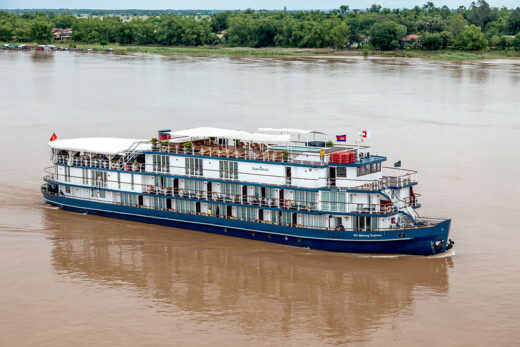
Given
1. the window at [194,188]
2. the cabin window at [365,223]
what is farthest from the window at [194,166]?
the cabin window at [365,223]

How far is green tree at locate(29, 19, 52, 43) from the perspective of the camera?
18025 cm

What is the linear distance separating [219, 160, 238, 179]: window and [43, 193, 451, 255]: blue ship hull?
73.7 inches

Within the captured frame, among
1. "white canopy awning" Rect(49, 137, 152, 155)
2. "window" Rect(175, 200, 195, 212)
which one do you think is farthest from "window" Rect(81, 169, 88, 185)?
"window" Rect(175, 200, 195, 212)

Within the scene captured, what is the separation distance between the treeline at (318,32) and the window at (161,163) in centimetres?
10557

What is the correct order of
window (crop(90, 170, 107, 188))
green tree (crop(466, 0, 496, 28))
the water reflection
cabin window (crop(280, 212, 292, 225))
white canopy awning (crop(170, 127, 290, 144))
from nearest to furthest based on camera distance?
1. the water reflection
2. cabin window (crop(280, 212, 292, 225))
3. white canopy awning (crop(170, 127, 290, 144))
4. window (crop(90, 170, 107, 188))
5. green tree (crop(466, 0, 496, 28))

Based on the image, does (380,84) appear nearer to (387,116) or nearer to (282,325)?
(387,116)

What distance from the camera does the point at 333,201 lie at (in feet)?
101

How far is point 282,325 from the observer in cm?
2492

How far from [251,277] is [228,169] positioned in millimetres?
5865

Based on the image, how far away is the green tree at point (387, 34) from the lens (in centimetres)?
13712

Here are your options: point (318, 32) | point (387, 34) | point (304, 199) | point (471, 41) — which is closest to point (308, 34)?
point (318, 32)

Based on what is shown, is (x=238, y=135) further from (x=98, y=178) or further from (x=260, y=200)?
(x=98, y=178)

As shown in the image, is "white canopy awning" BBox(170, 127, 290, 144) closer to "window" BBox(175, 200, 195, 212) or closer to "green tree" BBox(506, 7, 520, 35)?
"window" BBox(175, 200, 195, 212)

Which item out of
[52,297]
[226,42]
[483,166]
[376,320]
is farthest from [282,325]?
[226,42]
